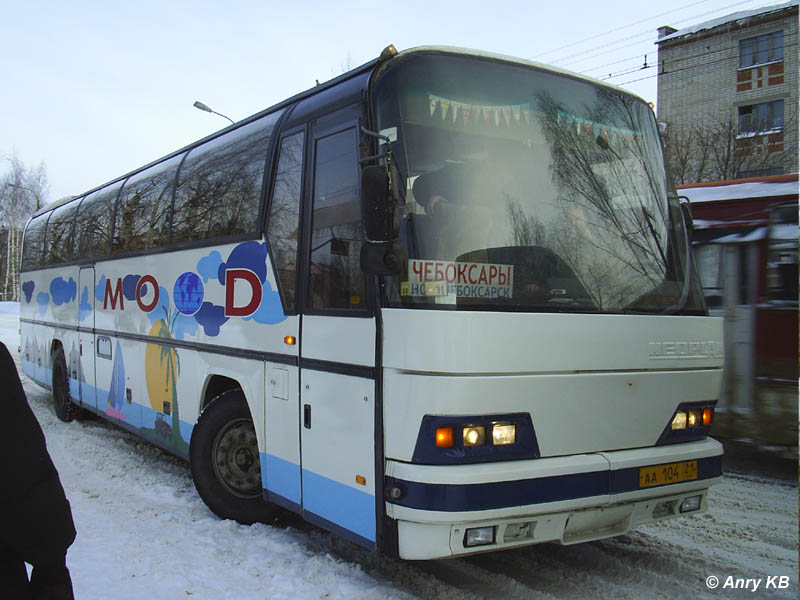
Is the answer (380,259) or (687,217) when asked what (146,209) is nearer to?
(380,259)

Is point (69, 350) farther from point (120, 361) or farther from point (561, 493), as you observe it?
point (561, 493)

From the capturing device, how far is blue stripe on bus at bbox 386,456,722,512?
3629 mm

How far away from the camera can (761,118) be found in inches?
1037

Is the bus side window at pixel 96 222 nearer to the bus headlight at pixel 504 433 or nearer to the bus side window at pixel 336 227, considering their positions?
the bus side window at pixel 336 227

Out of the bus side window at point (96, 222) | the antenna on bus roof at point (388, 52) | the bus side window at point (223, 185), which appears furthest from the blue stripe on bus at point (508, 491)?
the bus side window at point (96, 222)

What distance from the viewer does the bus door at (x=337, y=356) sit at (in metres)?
4.09

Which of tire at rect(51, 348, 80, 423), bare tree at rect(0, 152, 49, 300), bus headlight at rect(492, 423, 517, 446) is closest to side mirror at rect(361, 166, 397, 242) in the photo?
bus headlight at rect(492, 423, 517, 446)

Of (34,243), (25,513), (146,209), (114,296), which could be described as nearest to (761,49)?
(34,243)

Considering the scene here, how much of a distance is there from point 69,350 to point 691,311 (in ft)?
28.7

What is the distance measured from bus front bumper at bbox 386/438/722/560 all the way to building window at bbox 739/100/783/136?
77.9 feet

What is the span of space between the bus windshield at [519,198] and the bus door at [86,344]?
6.56 m

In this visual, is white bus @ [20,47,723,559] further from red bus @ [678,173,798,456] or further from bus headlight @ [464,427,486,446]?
red bus @ [678,173,798,456]

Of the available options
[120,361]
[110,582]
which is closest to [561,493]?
[110,582]

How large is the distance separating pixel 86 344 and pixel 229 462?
464 centimetres
